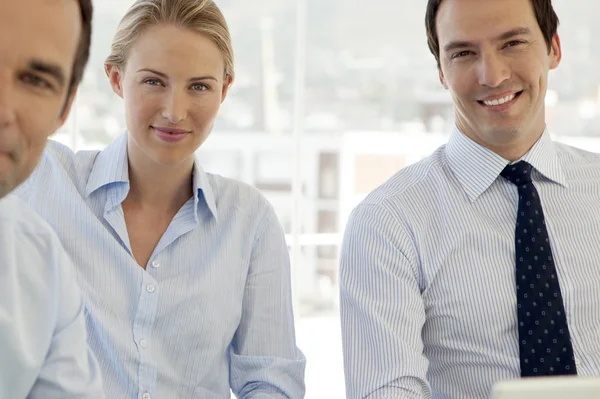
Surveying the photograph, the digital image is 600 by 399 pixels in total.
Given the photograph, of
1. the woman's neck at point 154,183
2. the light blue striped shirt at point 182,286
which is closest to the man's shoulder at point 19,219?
the light blue striped shirt at point 182,286

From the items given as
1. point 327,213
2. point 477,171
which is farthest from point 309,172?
point 477,171

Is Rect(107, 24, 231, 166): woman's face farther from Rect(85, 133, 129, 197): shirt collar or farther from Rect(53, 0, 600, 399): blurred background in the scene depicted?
Rect(53, 0, 600, 399): blurred background

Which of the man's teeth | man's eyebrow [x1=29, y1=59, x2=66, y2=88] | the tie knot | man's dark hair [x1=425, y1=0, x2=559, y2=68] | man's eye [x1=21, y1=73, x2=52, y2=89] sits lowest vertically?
man's eye [x1=21, y1=73, x2=52, y2=89]

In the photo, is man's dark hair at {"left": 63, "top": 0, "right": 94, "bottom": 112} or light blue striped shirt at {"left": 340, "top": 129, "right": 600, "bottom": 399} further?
light blue striped shirt at {"left": 340, "top": 129, "right": 600, "bottom": 399}

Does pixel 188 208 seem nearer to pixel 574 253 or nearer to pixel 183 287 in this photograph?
pixel 183 287

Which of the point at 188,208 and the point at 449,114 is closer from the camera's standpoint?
the point at 188,208

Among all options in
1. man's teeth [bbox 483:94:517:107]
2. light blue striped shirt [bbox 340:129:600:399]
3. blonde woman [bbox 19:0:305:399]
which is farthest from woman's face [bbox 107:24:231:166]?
man's teeth [bbox 483:94:517:107]

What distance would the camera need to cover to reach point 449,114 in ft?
22.6

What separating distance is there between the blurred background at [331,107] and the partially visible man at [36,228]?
4.71 metres

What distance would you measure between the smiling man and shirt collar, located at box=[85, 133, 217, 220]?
34cm

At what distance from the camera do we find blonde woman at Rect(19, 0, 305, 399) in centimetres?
180

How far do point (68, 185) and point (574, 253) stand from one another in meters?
1.16

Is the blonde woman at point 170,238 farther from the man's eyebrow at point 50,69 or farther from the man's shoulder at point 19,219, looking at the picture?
the man's eyebrow at point 50,69

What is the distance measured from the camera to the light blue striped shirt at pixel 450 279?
5.93 feet
